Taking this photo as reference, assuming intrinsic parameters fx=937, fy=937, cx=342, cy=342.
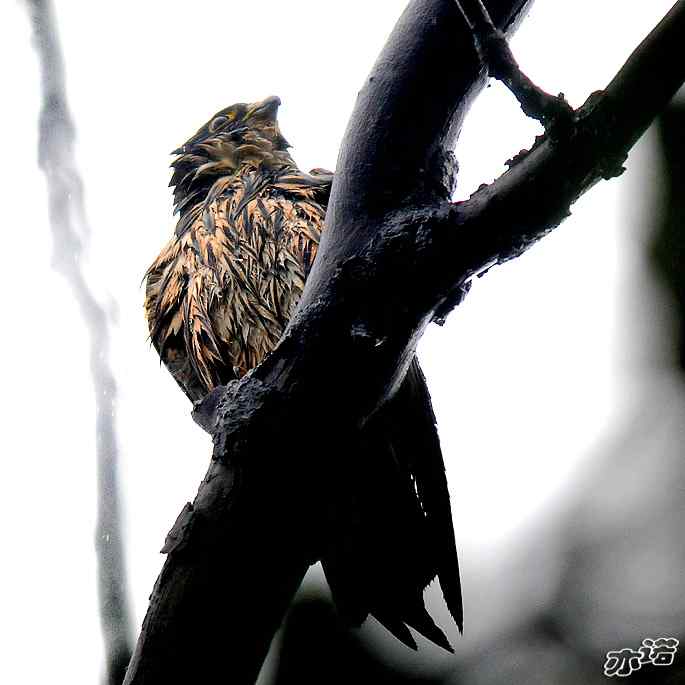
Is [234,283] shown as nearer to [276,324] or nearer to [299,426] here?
[276,324]

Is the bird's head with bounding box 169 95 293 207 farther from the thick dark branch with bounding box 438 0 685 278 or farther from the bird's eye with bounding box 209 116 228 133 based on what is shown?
the thick dark branch with bounding box 438 0 685 278

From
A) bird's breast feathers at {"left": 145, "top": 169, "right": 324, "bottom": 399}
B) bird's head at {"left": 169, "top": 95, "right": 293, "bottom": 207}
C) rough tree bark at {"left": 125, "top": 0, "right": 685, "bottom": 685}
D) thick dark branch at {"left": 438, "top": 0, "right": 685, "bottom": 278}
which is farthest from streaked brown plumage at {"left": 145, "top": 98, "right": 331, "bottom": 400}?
thick dark branch at {"left": 438, "top": 0, "right": 685, "bottom": 278}

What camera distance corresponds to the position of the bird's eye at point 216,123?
3322 millimetres

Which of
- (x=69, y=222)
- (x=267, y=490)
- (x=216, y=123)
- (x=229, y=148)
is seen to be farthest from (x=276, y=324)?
(x=216, y=123)

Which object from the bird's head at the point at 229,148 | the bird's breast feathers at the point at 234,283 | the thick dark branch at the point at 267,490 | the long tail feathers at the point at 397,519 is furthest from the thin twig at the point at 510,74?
the bird's head at the point at 229,148

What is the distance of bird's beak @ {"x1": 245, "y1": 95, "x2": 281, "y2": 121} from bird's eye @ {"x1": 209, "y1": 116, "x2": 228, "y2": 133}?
0.08 metres

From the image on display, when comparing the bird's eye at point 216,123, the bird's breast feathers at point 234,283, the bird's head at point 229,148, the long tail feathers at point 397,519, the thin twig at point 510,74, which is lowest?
the long tail feathers at point 397,519

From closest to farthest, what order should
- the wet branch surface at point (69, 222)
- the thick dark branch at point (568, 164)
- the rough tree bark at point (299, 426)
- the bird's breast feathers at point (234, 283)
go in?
the thick dark branch at point (568, 164), the rough tree bark at point (299, 426), the wet branch surface at point (69, 222), the bird's breast feathers at point (234, 283)

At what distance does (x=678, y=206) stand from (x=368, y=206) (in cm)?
60

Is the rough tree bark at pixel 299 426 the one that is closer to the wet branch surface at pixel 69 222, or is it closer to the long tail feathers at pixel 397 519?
the long tail feathers at pixel 397 519

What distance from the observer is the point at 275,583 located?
1.61m

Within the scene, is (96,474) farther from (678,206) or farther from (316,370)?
(678,206)

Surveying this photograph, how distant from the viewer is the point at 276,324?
2.55 metres

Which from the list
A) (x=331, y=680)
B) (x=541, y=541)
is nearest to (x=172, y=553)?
(x=331, y=680)
